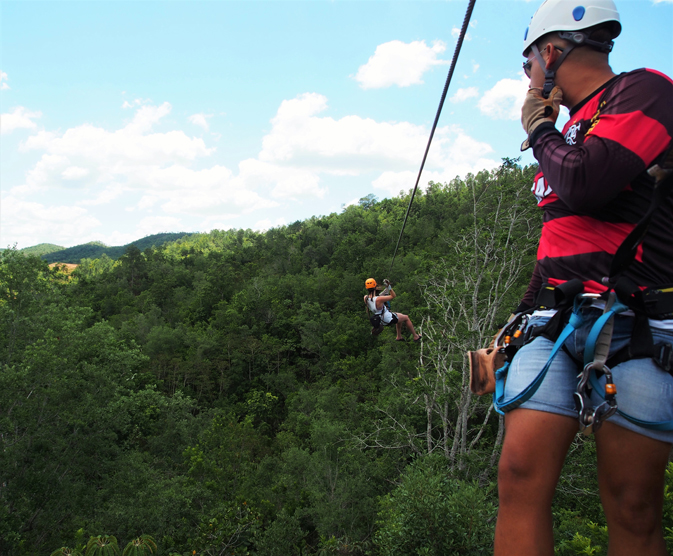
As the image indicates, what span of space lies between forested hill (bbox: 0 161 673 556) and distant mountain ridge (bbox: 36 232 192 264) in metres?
110

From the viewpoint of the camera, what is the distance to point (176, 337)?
42.6 meters

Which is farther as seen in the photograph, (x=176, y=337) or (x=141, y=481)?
(x=176, y=337)

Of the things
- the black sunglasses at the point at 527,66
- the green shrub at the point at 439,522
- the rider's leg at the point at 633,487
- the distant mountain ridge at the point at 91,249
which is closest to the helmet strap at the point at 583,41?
the black sunglasses at the point at 527,66

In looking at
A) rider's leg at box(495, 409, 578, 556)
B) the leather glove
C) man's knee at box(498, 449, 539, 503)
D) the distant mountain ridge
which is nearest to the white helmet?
the leather glove

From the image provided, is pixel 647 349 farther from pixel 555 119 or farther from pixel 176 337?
pixel 176 337

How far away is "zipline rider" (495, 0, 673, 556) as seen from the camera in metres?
1.02

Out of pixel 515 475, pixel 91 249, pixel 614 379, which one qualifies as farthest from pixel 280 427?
pixel 91 249

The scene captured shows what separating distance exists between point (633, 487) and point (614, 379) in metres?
0.25

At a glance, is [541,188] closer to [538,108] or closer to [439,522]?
[538,108]

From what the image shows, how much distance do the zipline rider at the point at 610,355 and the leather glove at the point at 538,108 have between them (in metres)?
0.09

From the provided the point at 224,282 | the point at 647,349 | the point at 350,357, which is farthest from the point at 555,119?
the point at 224,282

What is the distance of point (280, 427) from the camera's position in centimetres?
3334

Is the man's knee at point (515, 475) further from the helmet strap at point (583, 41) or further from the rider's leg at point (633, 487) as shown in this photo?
the helmet strap at point (583, 41)

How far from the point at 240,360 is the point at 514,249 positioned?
33999mm
